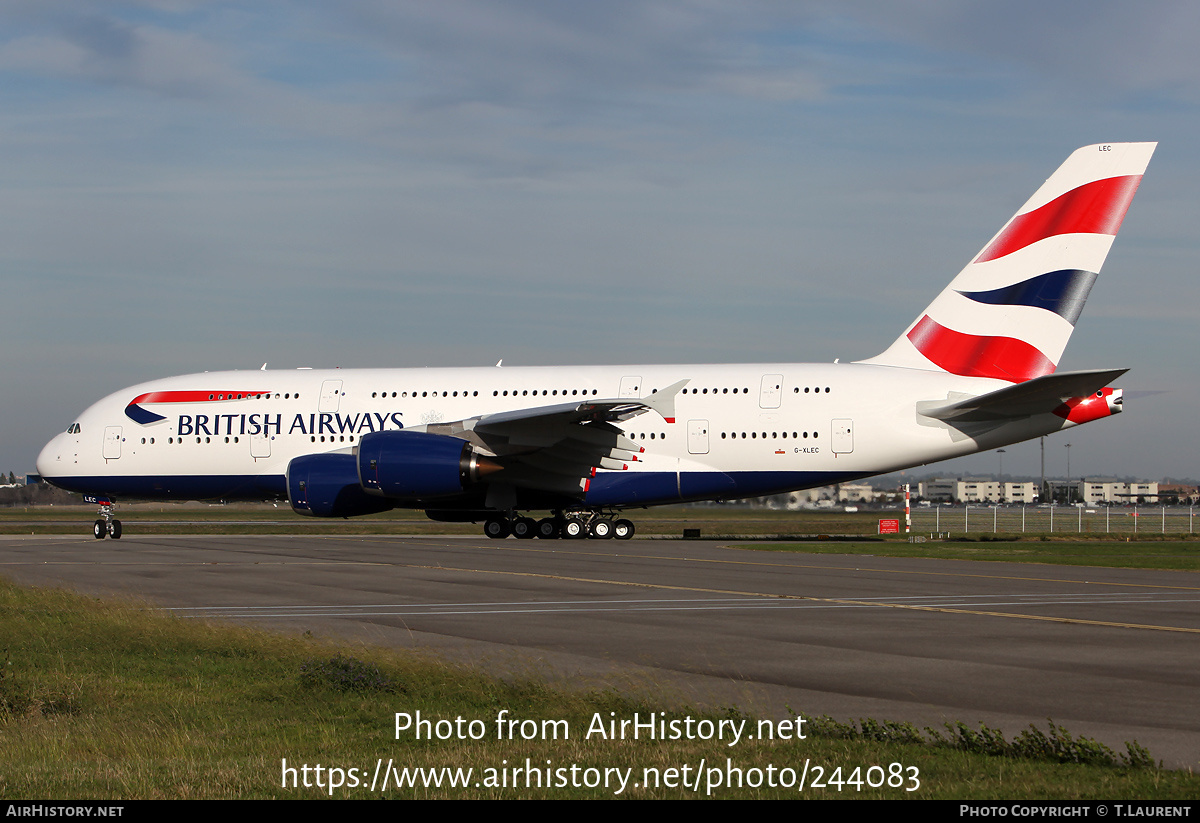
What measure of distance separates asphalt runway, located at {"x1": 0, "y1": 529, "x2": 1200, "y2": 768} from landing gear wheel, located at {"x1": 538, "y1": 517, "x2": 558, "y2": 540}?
7571 mm

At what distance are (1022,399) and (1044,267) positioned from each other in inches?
166

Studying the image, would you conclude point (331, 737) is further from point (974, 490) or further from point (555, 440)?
point (974, 490)

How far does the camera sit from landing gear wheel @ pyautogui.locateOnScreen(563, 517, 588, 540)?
3272 centimetres

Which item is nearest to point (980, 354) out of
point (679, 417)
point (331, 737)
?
point (679, 417)

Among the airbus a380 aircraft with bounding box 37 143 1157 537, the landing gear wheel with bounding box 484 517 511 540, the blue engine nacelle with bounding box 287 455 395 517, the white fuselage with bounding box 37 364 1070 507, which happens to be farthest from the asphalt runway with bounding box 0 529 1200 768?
the landing gear wheel with bounding box 484 517 511 540

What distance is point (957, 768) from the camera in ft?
19.3

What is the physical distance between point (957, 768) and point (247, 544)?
2753 cm

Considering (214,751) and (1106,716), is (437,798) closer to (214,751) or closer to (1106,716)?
(214,751)

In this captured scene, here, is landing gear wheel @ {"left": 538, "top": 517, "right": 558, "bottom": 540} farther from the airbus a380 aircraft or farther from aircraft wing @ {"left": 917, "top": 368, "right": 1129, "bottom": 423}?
aircraft wing @ {"left": 917, "top": 368, "right": 1129, "bottom": 423}

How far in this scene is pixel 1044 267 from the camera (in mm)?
30188

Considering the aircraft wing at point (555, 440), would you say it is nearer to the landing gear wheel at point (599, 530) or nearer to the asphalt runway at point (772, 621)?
the landing gear wheel at point (599, 530)

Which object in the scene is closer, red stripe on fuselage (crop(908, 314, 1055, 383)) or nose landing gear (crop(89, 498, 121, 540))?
red stripe on fuselage (crop(908, 314, 1055, 383))

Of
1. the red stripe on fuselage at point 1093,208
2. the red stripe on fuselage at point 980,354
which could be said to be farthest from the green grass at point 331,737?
the red stripe on fuselage at point 1093,208

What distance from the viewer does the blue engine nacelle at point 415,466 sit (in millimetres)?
29859
